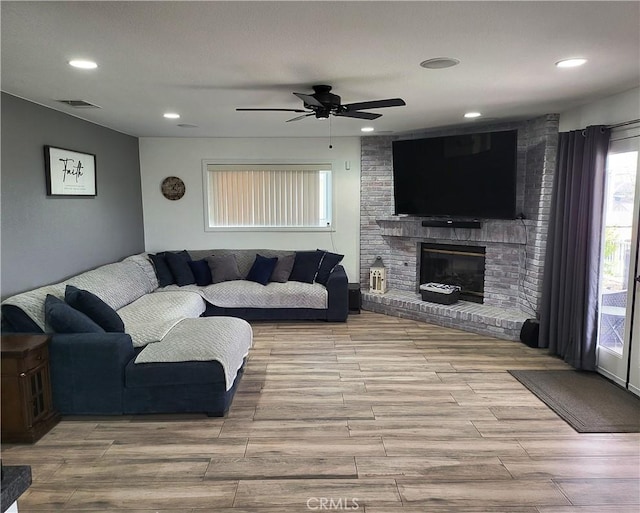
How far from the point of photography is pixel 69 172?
4.60m

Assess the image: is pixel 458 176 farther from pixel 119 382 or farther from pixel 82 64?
pixel 119 382

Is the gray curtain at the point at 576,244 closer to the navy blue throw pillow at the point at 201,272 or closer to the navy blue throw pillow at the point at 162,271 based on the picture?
the navy blue throw pillow at the point at 201,272

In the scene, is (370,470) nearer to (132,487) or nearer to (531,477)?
(531,477)

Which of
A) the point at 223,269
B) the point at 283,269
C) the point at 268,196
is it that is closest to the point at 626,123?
the point at 283,269

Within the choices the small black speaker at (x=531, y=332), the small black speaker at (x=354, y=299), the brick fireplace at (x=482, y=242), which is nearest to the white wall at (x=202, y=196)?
the brick fireplace at (x=482, y=242)

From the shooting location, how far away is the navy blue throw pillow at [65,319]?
11.0 ft

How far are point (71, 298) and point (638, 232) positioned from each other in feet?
15.4

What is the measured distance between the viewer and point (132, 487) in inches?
101

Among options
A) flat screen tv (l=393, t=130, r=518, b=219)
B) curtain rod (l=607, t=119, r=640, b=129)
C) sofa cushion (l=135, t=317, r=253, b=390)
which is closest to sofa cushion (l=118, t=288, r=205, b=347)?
sofa cushion (l=135, t=317, r=253, b=390)

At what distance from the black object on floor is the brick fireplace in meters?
1.04

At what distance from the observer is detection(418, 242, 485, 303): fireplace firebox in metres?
5.93

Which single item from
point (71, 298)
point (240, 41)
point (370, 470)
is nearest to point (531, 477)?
point (370, 470)

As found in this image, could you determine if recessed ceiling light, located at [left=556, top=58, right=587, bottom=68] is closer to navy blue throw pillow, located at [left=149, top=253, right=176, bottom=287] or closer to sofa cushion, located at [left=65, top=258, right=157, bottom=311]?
sofa cushion, located at [left=65, top=258, right=157, bottom=311]

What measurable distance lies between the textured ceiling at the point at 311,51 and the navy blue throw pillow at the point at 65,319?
1.68m
